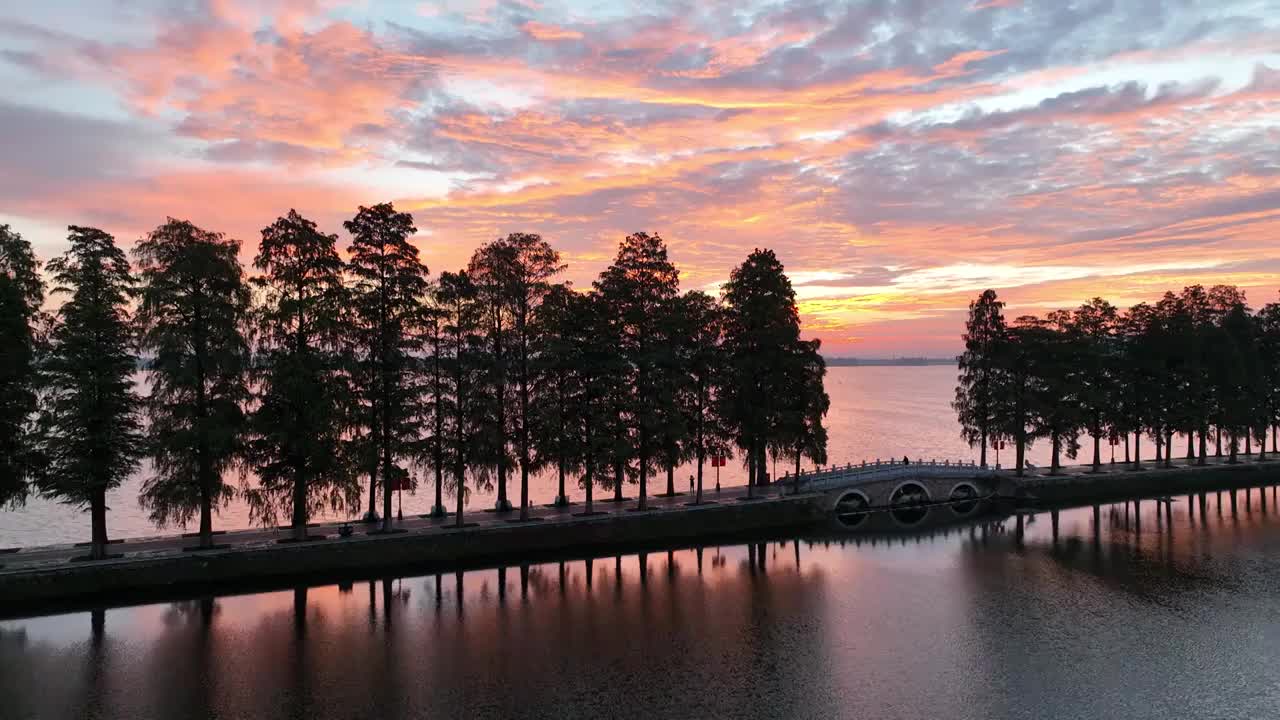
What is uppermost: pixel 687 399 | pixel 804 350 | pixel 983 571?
pixel 804 350

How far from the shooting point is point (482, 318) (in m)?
49.9

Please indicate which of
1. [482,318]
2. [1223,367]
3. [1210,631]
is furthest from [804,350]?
[1223,367]

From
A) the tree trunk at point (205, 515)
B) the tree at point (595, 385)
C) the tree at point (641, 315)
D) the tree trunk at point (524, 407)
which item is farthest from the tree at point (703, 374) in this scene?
the tree trunk at point (205, 515)

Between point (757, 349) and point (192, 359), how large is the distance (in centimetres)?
3963

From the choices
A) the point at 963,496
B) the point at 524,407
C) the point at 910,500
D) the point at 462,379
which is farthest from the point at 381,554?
the point at 963,496

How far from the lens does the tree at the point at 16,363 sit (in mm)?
38719

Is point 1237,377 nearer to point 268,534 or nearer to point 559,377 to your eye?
point 559,377

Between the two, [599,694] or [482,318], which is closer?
[599,694]

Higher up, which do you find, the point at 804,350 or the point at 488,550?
the point at 804,350

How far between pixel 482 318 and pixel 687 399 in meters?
18.0

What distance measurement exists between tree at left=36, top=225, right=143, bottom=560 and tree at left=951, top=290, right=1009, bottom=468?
2831 inches

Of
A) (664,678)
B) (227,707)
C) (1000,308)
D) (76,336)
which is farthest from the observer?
(1000,308)

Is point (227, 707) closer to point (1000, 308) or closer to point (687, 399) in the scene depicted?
point (687, 399)

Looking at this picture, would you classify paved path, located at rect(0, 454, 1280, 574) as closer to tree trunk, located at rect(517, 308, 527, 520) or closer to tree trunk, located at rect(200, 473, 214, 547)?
tree trunk, located at rect(200, 473, 214, 547)
